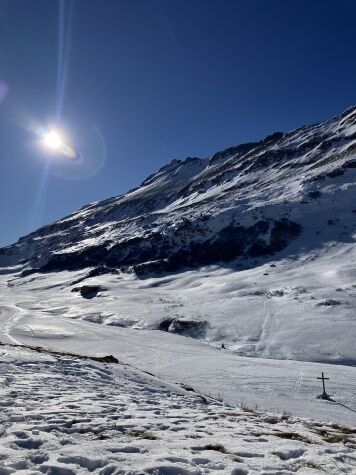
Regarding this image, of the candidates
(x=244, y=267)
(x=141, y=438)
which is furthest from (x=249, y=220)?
(x=141, y=438)

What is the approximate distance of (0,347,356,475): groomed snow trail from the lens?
6461mm

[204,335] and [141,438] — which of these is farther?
[204,335]

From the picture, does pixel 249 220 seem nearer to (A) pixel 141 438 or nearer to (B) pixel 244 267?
(B) pixel 244 267

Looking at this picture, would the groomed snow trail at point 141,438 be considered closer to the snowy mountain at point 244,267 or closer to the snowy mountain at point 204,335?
the snowy mountain at point 204,335

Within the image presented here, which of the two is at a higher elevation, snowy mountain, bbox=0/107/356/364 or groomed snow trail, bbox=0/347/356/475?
snowy mountain, bbox=0/107/356/364

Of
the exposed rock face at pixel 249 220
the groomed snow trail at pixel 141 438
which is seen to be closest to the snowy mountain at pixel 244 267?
the exposed rock face at pixel 249 220

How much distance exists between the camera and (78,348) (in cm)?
4162

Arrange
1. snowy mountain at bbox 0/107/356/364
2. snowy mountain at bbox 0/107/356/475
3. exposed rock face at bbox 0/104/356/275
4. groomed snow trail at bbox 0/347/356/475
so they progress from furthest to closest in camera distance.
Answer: exposed rock face at bbox 0/104/356/275
snowy mountain at bbox 0/107/356/364
snowy mountain at bbox 0/107/356/475
groomed snow trail at bbox 0/347/356/475

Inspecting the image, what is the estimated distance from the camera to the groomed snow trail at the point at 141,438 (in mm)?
6461

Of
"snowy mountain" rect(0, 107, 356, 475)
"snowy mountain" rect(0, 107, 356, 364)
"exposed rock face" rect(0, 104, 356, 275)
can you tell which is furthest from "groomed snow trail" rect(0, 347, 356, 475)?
"exposed rock face" rect(0, 104, 356, 275)

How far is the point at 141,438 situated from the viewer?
809 centimetres

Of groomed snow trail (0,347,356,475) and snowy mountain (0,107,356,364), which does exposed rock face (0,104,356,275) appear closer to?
snowy mountain (0,107,356,364)

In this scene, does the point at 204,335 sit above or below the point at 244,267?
below

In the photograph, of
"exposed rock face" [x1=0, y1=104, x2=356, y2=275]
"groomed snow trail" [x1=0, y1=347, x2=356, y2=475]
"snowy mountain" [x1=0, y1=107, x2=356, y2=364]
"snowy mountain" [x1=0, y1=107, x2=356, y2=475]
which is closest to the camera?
"groomed snow trail" [x1=0, y1=347, x2=356, y2=475]
